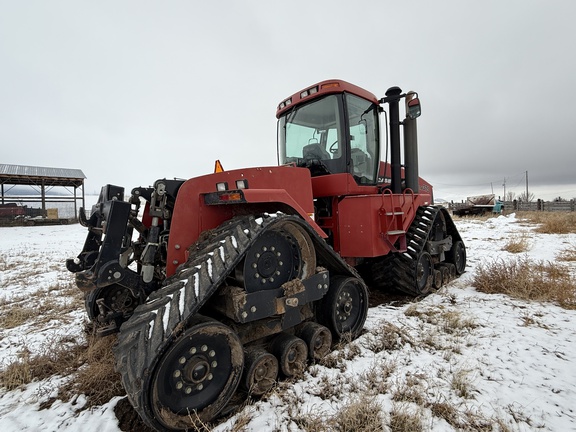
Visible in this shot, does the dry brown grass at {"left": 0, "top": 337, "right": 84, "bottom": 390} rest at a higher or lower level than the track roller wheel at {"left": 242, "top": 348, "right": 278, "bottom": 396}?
lower

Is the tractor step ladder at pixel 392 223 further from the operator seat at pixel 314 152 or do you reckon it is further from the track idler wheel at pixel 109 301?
the track idler wheel at pixel 109 301

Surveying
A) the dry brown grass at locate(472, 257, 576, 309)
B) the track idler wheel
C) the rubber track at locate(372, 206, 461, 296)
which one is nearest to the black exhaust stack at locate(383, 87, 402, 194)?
the rubber track at locate(372, 206, 461, 296)

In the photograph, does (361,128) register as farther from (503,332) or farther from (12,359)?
(12,359)

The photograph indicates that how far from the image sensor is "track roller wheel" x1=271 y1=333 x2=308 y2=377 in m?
2.60

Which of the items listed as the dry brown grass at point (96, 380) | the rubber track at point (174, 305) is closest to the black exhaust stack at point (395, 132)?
the rubber track at point (174, 305)

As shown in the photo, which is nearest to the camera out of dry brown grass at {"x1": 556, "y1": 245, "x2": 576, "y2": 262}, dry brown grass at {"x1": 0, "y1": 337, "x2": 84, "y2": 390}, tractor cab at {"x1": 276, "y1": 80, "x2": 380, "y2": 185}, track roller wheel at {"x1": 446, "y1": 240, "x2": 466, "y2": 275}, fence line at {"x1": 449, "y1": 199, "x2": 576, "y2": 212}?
dry brown grass at {"x1": 0, "y1": 337, "x2": 84, "y2": 390}

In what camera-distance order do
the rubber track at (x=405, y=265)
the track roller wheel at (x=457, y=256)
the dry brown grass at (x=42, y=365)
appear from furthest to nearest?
the track roller wheel at (x=457, y=256)
the rubber track at (x=405, y=265)
the dry brown grass at (x=42, y=365)

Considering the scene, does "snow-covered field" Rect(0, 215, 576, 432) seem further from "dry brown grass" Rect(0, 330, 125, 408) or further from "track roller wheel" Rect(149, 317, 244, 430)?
"track roller wheel" Rect(149, 317, 244, 430)

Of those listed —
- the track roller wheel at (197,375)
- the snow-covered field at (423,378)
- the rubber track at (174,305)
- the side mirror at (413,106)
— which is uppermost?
the side mirror at (413,106)

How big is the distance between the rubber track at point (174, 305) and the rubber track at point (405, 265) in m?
2.93

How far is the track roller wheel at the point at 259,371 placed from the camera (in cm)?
235

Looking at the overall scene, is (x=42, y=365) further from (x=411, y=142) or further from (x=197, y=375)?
(x=411, y=142)

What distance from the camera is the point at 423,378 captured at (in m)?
2.65

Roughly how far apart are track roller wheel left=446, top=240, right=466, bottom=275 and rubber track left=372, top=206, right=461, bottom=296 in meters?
1.60
